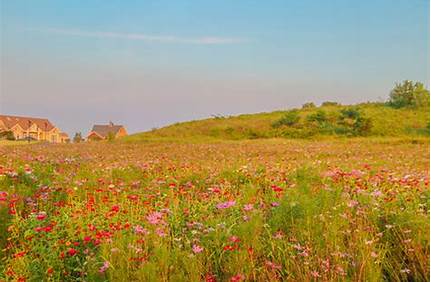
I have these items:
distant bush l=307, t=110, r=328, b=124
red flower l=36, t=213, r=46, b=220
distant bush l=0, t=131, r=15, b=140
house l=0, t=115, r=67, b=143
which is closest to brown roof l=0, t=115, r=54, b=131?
house l=0, t=115, r=67, b=143

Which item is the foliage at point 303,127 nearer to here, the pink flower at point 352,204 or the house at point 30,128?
the pink flower at point 352,204

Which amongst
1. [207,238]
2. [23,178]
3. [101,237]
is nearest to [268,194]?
[207,238]

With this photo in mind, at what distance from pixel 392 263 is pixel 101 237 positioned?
96.5 inches

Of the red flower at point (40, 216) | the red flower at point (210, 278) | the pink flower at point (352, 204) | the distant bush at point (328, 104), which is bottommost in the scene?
the red flower at point (210, 278)

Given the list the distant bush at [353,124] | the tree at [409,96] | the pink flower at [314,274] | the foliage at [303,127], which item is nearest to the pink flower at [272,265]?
the pink flower at [314,274]

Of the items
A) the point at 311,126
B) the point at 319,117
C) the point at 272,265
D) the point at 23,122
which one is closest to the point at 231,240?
the point at 272,265

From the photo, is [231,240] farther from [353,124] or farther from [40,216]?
[353,124]

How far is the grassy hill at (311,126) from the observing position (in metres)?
30.2

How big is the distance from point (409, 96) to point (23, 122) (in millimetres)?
60587

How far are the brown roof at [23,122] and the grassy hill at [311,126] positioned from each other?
139ft

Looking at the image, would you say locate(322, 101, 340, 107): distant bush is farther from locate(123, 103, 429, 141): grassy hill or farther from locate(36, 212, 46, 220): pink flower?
locate(36, 212, 46, 220): pink flower

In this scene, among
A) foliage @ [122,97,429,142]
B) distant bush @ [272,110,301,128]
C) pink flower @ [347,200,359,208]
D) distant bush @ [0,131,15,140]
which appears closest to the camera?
pink flower @ [347,200,359,208]

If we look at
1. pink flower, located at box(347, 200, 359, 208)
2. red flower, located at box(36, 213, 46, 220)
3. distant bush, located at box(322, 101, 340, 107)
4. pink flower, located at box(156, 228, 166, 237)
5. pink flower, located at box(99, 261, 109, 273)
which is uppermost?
distant bush, located at box(322, 101, 340, 107)

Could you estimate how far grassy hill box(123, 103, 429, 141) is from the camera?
99.2 ft
